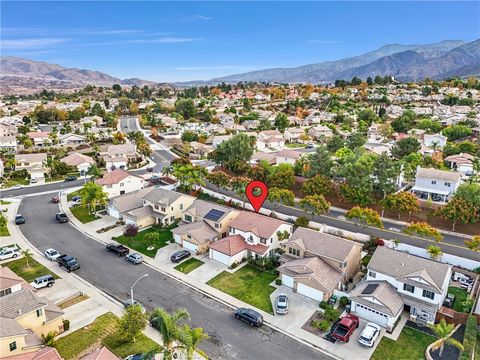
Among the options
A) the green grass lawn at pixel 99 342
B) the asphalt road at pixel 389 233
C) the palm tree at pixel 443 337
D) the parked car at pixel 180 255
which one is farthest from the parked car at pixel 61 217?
the palm tree at pixel 443 337

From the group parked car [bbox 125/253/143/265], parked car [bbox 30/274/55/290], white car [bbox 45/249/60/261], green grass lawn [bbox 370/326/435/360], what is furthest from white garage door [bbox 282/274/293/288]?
white car [bbox 45/249/60/261]

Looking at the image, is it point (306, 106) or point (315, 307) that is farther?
point (306, 106)

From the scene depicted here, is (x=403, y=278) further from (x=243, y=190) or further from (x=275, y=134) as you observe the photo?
(x=275, y=134)

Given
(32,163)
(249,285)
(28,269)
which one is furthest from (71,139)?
(249,285)

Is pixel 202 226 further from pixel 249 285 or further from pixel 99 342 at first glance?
pixel 99 342

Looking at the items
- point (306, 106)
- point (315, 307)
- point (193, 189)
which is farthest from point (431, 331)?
point (306, 106)

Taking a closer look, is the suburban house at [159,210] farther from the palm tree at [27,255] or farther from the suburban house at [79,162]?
the suburban house at [79,162]
